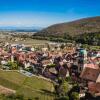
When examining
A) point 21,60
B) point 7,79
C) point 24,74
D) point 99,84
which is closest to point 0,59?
point 21,60

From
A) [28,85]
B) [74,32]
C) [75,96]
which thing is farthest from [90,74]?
[74,32]

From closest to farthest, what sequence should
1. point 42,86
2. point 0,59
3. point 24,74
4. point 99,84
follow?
point 99,84, point 42,86, point 24,74, point 0,59

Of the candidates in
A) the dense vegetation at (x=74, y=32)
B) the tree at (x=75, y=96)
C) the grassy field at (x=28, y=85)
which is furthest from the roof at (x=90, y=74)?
the dense vegetation at (x=74, y=32)

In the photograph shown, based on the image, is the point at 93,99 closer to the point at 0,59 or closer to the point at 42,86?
the point at 42,86

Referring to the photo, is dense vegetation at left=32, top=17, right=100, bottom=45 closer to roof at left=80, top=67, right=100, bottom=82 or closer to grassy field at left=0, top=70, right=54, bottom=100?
grassy field at left=0, top=70, right=54, bottom=100

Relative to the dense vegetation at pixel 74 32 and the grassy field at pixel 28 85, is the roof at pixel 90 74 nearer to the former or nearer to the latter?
the grassy field at pixel 28 85

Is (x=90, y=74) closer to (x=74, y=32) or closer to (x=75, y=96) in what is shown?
(x=75, y=96)
